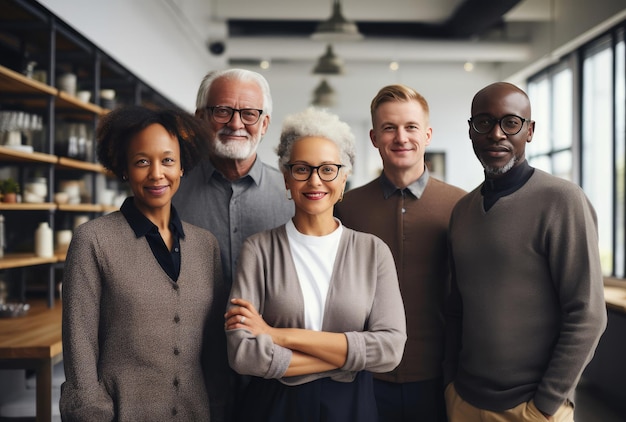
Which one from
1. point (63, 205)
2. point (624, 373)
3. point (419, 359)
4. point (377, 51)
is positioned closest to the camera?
point (419, 359)

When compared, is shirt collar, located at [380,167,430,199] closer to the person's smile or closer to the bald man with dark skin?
the bald man with dark skin

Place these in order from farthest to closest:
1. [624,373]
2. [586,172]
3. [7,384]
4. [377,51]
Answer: [377,51] < [586,172] < [624,373] < [7,384]

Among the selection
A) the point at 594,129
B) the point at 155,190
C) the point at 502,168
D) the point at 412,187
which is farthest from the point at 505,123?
the point at 594,129

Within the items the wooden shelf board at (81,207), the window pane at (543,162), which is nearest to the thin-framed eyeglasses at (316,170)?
the wooden shelf board at (81,207)

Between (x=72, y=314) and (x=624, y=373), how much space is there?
14.8 ft

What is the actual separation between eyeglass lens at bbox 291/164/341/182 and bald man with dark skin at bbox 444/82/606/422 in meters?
0.53

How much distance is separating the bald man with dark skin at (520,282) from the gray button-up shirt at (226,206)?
79 cm

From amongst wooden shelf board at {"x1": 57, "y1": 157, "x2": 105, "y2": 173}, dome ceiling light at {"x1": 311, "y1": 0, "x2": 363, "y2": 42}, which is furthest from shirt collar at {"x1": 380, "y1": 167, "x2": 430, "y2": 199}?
dome ceiling light at {"x1": 311, "y1": 0, "x2": 363, "y2": 42}

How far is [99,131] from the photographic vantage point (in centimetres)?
183

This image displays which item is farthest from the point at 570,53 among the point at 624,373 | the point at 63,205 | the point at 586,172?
the point at 63,205

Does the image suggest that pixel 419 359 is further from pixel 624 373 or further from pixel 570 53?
pixel 570 53

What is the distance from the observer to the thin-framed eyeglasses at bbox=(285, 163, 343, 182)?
1761mm

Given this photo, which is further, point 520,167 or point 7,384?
point 7,384

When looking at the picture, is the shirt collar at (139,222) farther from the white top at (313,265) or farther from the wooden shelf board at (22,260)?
the wooden shelf board at (22,260)
